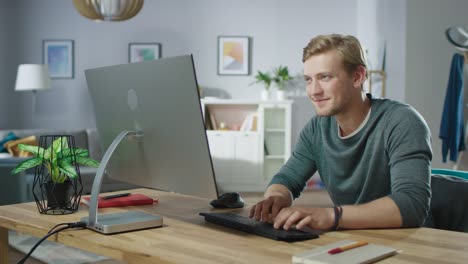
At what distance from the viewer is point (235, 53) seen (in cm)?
741

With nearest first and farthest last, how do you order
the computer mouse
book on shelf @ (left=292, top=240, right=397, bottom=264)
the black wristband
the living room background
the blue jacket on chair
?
1. book on shelf @ (left=292, top=240, right=397, bottom=264)
2. the black wristband
3. the computer mouse
4. the blue jacket on chair
5. the living room background

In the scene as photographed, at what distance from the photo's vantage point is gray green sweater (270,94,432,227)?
1470 mm

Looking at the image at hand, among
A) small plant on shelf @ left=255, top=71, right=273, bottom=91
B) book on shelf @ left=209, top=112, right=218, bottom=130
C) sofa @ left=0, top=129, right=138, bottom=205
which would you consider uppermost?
small plant on shelf @ left=255, top=71, right=273, bottom=91

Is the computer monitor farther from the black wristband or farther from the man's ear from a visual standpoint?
the man's ear

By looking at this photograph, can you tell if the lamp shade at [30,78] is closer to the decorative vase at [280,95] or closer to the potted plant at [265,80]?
the potted plant at [265,80]

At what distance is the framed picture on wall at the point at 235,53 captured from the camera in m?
7.39

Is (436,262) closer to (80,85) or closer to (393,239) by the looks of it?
(393,239)

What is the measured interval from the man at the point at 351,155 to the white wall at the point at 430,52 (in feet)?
11.9

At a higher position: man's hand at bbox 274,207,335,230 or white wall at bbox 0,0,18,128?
white wall at bbox 0,0,18,128

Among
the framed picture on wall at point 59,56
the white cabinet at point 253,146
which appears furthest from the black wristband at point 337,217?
the framed picture on wall at point 59,56

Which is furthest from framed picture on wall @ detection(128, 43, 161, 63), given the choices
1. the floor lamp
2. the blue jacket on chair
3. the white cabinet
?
the blue jacket on chair

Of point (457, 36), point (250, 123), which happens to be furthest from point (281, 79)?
point (457, 36)

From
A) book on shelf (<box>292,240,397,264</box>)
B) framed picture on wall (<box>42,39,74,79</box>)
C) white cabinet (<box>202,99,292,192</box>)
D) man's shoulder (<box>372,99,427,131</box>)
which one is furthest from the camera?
framed picture on wall (<box>42,39,74,79</box>)

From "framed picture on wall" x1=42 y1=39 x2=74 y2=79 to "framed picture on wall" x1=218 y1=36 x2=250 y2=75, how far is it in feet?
6.42
